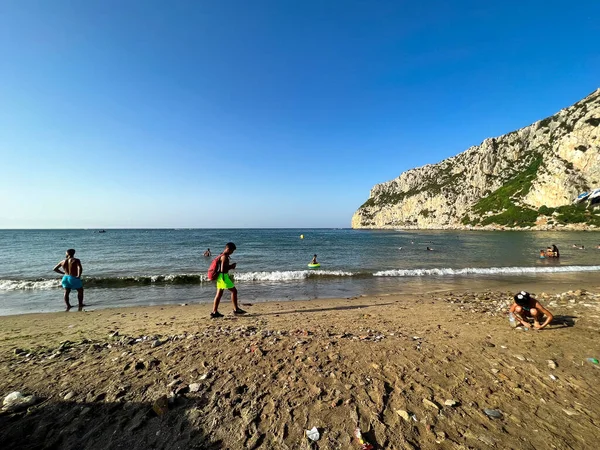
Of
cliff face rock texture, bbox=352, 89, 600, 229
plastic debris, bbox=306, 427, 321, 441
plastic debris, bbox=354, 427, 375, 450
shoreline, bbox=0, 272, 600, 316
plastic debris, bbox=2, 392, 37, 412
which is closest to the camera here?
plastic debris, bbox=354, 427, 375, 450

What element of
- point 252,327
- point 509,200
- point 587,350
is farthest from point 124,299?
point 509,200

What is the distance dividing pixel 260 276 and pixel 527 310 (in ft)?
52.8

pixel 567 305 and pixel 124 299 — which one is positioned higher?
pixel 567 305

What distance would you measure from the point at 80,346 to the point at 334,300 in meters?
9.97

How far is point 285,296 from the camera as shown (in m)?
14.8

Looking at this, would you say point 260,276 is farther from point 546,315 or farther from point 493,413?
point 493,413

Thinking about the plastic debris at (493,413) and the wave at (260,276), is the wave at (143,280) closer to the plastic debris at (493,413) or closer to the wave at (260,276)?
the wave at (260,276)

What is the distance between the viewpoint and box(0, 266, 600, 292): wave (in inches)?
694

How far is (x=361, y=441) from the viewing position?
10.9ft

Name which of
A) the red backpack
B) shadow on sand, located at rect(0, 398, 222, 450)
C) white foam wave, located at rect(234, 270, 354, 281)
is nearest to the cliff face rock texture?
white foam wave, located at rect(234, 270, 354, 281)

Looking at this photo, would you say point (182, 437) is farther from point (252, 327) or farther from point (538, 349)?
point (538, 349)

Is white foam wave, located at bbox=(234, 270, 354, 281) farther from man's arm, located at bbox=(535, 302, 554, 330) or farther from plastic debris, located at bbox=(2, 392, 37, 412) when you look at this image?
plastic debris, located at bbox=(2, 392, 37, 412)

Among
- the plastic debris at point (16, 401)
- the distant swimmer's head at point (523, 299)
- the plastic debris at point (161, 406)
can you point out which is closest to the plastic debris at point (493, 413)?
the plastic debris at point (161, 406)

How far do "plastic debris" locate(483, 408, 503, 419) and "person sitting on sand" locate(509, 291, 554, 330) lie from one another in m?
4.99
